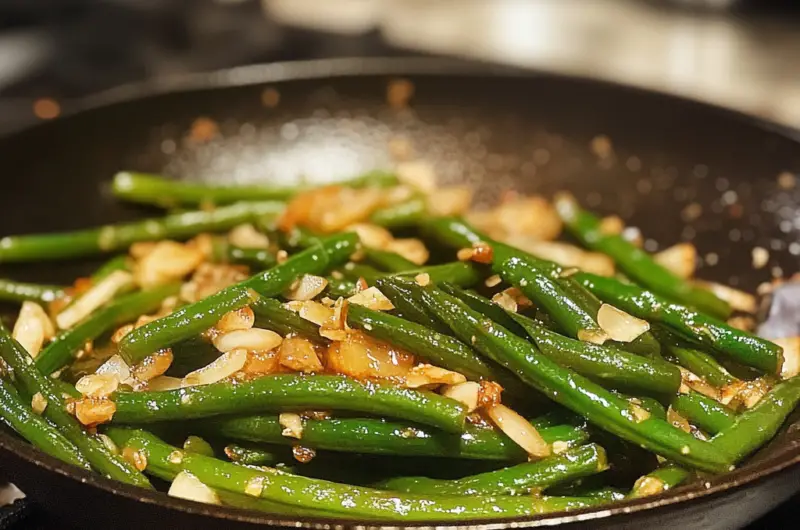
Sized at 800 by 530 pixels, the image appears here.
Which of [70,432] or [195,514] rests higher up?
[70,432]

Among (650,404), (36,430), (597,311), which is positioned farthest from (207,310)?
(650,404)

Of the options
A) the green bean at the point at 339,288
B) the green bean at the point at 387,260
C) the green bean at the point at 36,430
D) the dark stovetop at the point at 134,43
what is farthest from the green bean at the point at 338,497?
the dark stovetop at the point at 134,43

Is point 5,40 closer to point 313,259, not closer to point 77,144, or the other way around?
point 77,144

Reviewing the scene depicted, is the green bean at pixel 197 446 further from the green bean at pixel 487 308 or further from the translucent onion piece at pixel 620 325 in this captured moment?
the translucent onion piece at pixel 620 325

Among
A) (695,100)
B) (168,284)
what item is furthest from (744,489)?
(695,100)

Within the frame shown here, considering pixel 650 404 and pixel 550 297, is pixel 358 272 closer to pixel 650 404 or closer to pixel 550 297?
pixel 550 297
